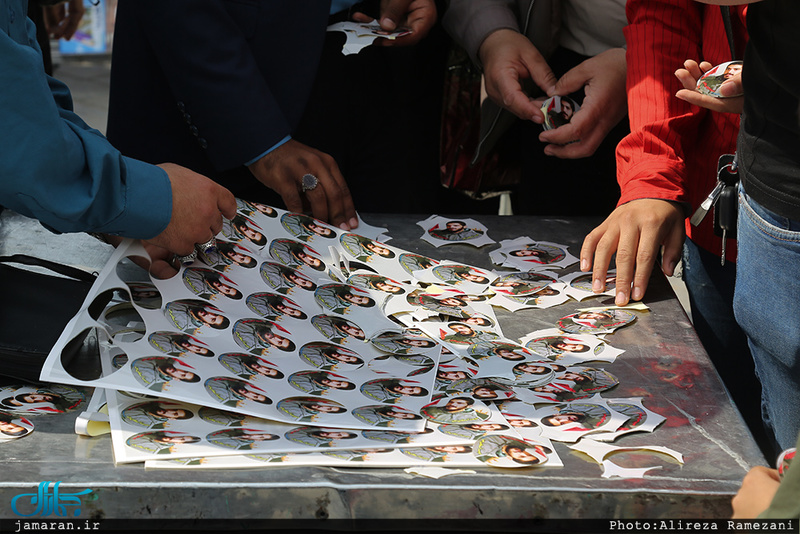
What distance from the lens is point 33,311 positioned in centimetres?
103

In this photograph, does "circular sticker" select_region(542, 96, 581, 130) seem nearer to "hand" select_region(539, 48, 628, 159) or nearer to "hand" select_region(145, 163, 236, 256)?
"hand" select_region(539, 48, 628, 159)

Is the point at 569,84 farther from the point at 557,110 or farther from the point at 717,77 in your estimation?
the point at 717,77

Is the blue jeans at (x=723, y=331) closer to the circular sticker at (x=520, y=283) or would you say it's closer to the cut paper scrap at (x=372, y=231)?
the circular sticker at (x=520, y=283)

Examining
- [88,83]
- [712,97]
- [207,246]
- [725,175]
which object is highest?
[712,97]

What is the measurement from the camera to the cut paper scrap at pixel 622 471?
0.86 metres

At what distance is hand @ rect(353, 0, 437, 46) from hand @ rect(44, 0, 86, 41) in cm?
176

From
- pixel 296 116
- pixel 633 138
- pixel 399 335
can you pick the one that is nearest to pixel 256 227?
pixel 399 335

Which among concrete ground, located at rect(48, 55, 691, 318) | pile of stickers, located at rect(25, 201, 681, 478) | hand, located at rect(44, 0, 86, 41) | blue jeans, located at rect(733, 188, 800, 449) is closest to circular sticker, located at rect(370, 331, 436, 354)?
pile of stickers, located at rect(25, 201, 681, 478)

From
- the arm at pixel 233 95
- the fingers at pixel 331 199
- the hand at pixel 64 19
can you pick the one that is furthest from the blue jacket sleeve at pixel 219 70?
the hand at pixel 64 19

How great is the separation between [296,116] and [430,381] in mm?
820

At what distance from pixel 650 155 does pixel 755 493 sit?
70 centimetres

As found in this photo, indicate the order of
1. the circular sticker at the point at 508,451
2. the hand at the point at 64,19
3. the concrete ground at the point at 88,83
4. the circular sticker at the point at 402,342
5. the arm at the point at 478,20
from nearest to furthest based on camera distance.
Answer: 1. the circular sticker at the point at 508,451
2. the circular sticker at the point at 402,342
3. the arm at the point at 478,20
4. the hand at the point at 64,19
5. the concrete ground at the point at 88,83

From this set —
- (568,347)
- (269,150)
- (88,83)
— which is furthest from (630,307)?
(88,83)

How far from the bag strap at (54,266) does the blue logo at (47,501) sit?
0.45 metres
